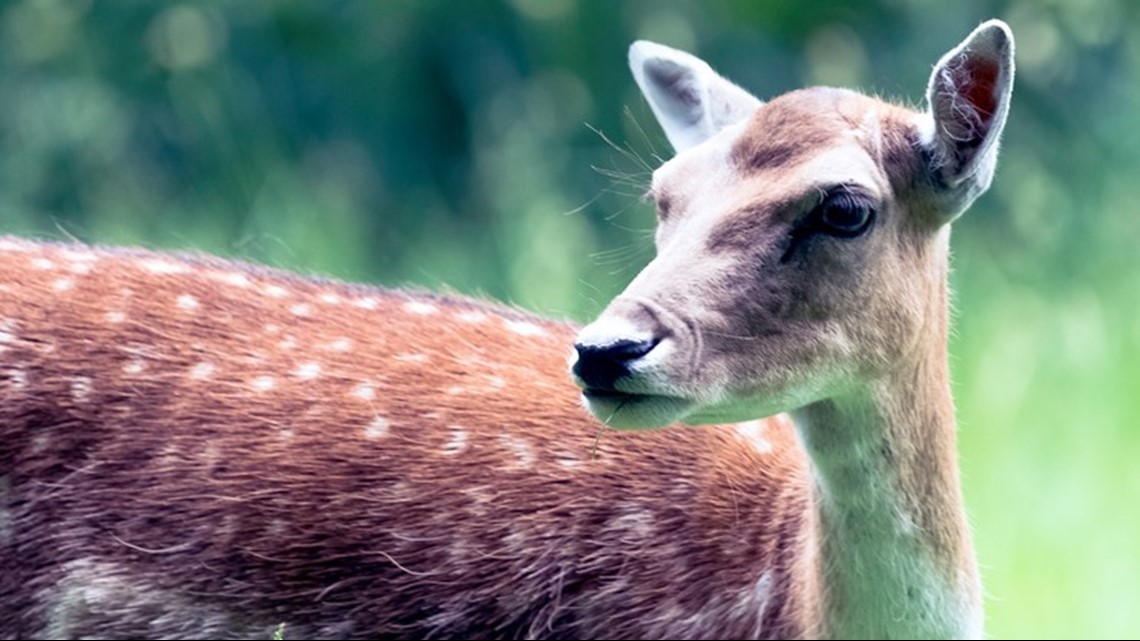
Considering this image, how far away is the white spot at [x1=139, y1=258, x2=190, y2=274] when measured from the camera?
5621 millimetres

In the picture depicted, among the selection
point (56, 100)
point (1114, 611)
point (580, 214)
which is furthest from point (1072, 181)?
point (56, 100)

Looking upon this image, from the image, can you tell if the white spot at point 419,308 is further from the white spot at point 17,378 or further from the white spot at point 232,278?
the white spot at point 17,378

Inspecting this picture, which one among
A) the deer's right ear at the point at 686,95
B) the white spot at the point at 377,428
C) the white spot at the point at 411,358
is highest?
the deer's right ear at the point at 686,95

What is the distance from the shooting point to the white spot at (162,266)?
562 centimetres

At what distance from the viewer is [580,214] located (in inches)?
397

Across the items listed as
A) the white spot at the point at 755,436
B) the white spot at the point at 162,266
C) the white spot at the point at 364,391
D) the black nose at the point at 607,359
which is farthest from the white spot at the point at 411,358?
the black nose at the point at 607,359

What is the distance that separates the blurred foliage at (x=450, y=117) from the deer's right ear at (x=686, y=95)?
384cm

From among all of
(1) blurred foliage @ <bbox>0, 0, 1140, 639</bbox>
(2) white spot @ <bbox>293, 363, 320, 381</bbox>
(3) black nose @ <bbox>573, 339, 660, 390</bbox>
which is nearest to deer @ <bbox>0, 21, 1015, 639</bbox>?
(2) white spot @ <bbox>293, 363, 320, 381</bbox>

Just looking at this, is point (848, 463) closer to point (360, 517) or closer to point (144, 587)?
point (360, 517)

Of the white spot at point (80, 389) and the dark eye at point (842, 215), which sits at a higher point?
the dark eye at point (842, 215)

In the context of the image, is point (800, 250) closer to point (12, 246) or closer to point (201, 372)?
point (201, 372)

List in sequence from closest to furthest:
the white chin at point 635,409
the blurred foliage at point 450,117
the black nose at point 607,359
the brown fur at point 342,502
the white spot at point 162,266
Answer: the black nose at point 607,359, the white chin at point 635,409, the brown fur at point 342,502, the white spot at point 162,266, the blurred foliage at point 450,117

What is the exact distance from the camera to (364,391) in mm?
5301

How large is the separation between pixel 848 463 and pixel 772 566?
425 millimetres
